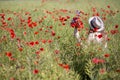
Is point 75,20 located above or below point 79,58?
above

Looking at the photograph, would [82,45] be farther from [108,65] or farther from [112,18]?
[112,18]

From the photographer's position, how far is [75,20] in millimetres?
5203

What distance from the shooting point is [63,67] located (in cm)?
409

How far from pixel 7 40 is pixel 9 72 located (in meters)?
2.34

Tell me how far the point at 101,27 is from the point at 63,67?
210cm

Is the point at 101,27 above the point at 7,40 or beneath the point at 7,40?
above

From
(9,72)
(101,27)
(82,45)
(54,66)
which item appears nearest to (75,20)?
(82,45)

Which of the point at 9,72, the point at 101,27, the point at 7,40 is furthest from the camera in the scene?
the point at 7,40

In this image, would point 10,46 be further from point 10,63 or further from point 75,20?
point 75,20

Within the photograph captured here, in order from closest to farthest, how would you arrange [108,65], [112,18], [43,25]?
1. [108,65]
2. [43,25]
3. [112,18]

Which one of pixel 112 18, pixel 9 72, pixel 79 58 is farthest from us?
pixel 112 18

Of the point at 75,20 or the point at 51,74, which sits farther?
the point at 75,20

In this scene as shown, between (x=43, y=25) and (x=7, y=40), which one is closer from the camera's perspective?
(x=7, y=40)

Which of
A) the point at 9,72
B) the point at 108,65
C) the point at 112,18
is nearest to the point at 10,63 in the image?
the point at 9,72
